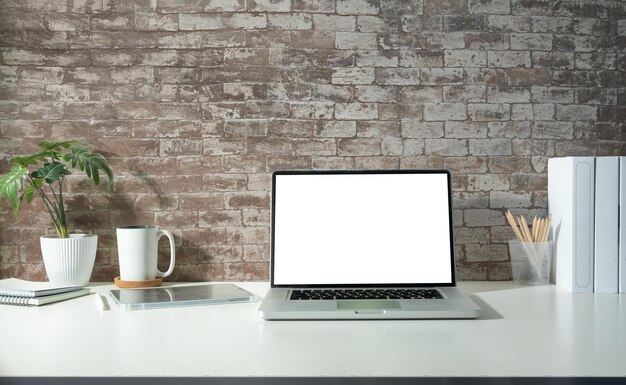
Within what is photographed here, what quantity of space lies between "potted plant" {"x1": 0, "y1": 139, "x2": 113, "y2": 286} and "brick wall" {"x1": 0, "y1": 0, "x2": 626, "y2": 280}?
108 millimetres

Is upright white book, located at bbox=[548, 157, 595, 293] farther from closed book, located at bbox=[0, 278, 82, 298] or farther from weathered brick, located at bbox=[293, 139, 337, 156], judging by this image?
closed book, located at bbox=[0, 278, 82, 298]

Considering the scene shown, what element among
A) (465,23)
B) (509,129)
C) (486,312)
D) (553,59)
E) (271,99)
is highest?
(465,23)

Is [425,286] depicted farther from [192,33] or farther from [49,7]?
[49,7]

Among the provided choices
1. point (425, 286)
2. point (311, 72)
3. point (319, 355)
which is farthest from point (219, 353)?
point (311, 72)

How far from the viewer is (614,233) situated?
1.54m

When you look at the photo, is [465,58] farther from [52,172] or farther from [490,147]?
[52,172]

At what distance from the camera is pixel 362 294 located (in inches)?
56.6

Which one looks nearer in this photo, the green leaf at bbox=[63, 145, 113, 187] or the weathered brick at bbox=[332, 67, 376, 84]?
the green leaf at bbox=[63, 145, 113, 187]

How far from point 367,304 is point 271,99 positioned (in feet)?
2.47

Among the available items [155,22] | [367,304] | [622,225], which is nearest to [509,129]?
[622,225]

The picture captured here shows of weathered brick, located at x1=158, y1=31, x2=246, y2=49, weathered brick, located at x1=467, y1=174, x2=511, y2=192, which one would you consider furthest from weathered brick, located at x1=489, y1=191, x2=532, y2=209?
weathered brick, located at x1=158, y1=31, x2=246, y2=49

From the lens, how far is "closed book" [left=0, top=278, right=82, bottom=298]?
1.44m

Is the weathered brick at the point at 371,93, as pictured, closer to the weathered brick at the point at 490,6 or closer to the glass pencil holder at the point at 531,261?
the weathered brick at the point at 490,6

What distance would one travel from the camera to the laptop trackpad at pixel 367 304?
1.30 metres
